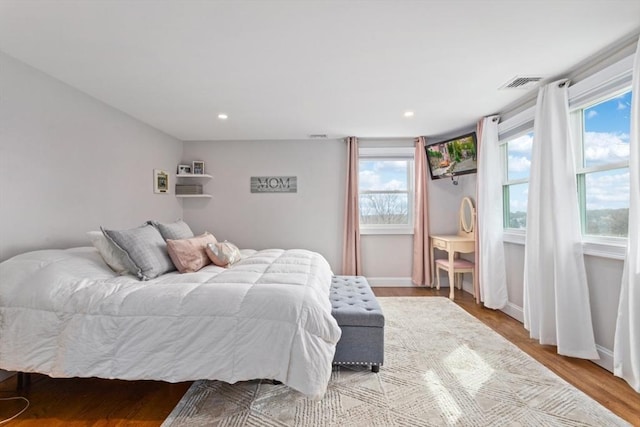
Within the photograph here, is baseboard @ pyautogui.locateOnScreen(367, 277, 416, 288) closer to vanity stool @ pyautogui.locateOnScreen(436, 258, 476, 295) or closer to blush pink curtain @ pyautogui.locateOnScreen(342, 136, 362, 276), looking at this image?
blush pink curtain @ pyautogui.locateOnScreen(342, 136, 362, 276)

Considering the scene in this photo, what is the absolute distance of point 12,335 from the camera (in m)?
1.75

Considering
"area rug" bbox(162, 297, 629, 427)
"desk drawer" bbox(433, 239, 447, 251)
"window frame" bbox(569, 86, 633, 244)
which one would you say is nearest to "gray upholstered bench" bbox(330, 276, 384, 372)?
"area rug" bbox(162, 297, 629, 427)

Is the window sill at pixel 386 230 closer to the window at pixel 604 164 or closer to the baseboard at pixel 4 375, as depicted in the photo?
the window at pixel 604 164

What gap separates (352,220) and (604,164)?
2.81 metres

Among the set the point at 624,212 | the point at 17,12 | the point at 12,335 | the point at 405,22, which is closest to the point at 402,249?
the point at 624,212

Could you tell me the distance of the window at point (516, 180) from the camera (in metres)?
3.29

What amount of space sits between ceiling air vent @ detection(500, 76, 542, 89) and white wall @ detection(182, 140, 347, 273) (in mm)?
2349

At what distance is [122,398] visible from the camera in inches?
74.8

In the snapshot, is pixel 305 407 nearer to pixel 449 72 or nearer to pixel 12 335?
pixel 12 335

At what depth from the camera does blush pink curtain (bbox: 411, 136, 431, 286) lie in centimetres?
449

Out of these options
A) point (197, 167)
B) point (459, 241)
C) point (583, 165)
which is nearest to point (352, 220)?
point (459, 241)

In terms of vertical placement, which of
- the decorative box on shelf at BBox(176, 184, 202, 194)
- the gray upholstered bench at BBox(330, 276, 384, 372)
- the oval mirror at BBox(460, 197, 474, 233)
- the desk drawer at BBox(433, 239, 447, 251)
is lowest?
the gray upholstered bench at BBox(330, 276, 384, 372)

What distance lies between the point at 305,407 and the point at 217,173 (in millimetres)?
3667

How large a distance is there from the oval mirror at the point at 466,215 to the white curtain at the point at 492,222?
64cm
